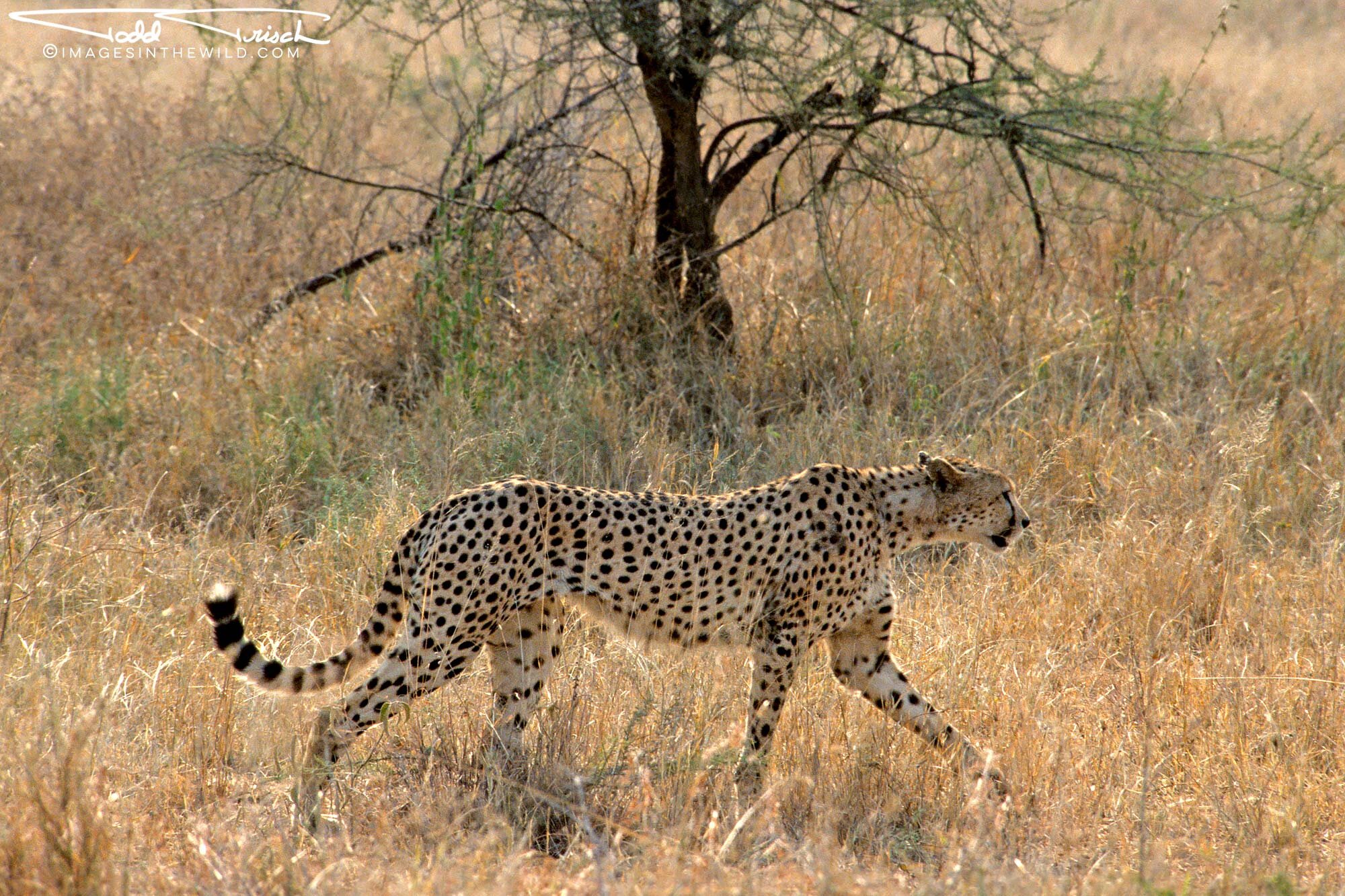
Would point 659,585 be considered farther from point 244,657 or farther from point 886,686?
point 244,657

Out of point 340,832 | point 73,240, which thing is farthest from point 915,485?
point 73,240

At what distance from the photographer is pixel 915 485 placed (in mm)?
4113

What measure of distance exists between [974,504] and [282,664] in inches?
80.3

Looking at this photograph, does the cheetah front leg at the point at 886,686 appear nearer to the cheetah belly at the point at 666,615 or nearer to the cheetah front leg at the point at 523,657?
the cheetah belly at the point at 666,615

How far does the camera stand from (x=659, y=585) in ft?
12.2

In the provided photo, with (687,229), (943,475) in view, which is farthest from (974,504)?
(687,229)

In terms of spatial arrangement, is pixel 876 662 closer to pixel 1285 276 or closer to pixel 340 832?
pixel 340 832

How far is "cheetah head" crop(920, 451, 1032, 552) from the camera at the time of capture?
4.11m

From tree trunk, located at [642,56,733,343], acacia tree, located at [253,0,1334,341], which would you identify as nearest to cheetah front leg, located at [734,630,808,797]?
acacia tree, located at [253,0,1334,341]

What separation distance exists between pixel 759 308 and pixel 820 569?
2882 mm

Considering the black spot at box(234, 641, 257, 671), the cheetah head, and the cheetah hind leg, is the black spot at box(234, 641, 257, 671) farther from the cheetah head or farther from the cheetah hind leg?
the cheetah head

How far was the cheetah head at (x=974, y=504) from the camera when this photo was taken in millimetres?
4105

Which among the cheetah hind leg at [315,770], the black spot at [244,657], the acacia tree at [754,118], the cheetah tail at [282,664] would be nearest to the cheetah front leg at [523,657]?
the cheetah tail at [282,664]

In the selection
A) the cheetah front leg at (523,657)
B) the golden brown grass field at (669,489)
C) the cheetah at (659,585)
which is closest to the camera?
the golden brown grass field at (669,489)
